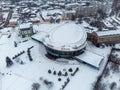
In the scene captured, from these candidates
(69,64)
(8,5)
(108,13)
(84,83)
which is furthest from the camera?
(8,5)

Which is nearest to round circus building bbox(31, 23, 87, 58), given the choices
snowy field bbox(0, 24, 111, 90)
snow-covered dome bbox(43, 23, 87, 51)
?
snow-covered dome bbox(43, 23, 87, 51)

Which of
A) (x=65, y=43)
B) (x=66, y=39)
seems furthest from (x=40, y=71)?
(x=66, y=39)

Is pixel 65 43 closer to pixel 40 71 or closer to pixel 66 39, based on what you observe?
pixel 66 39

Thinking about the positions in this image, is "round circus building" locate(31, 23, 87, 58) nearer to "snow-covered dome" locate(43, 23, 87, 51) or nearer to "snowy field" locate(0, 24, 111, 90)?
"snow-covered dome" locate(43, 23, 87, 51)

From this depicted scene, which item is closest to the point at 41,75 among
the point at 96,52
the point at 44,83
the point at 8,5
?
the point at 44,83

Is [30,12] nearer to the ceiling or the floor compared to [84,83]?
nearer to the ceiling

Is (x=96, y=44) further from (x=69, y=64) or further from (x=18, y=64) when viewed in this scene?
(x=18, y=64)
